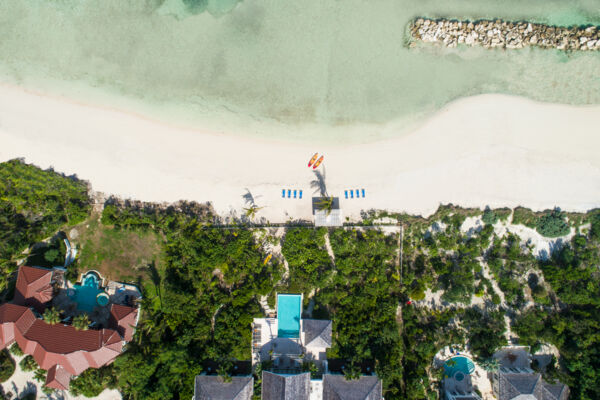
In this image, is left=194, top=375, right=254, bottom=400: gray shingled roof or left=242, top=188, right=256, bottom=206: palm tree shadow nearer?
left=194, top=375, right=254, bottom=400: gray shingled roof

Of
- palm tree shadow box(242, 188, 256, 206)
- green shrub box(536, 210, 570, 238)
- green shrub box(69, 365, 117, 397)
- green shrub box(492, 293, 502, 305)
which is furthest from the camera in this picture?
palm tree shadow box(242, 188, 256, 206)

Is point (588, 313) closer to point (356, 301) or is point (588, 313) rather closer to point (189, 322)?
point (356, 301)

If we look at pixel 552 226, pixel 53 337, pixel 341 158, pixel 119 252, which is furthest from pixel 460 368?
pixel 53 337

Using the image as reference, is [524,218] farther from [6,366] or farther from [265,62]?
[6,366]

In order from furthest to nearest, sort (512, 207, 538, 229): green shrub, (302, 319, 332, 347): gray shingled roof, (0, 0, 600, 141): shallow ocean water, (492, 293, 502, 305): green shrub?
(0, 0, 600, 141): shallow ocean water, (512, 207, 538, 229): green shrub, (492, 293, 502, 305): green shrub, (302, 319, 332, 347): gray shingled roof

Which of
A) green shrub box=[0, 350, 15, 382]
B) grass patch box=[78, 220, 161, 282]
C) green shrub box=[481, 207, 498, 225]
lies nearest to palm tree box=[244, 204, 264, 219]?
grass patch box=[78, 220, 161, 282]

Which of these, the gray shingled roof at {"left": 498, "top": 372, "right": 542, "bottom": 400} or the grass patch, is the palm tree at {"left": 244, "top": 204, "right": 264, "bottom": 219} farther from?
the gray shingled roof at {"left": 498, "top": 372, "right": 542, "bottom": 400}

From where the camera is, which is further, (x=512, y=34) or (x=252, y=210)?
(x=512, y=34)
